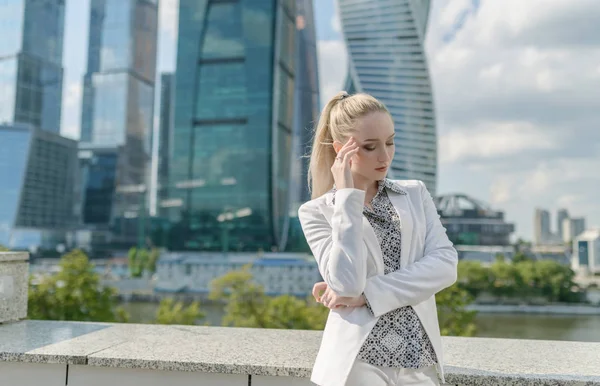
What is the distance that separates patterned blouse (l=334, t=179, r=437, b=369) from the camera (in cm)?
146

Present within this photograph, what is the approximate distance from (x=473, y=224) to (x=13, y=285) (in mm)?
54270

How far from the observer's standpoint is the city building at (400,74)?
1805 inches

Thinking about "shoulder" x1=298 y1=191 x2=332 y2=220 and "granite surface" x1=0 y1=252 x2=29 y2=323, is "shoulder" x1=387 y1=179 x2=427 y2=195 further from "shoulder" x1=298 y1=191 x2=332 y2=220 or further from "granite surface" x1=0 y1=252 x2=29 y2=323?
"granite surface" x1=0 y1=252 x2=29 y2=323

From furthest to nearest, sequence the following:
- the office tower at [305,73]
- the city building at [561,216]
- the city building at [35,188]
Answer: the city building at [561,216] < the office tower at [305,73] < the city building at [35,188]

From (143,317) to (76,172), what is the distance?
2689cm

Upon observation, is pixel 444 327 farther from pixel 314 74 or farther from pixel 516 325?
pixel 314 74

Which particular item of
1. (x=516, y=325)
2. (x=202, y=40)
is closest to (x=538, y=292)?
(x=516, y=325)

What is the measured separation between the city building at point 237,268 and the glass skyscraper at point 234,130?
5.09 ft

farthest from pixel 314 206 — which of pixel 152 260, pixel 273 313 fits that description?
pixel 152 260

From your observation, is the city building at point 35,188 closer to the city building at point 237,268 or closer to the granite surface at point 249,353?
the city building at point 237,268

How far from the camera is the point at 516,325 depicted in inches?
1478

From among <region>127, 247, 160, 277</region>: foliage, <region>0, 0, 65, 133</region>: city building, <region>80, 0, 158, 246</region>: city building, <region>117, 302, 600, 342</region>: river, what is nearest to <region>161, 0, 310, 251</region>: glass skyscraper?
<region>127, 247, 160, 277</region>: foliage

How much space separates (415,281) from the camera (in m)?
1.49

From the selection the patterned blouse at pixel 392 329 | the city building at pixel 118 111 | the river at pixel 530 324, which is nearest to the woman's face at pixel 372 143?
the patterned blouse at pixel 392 329
